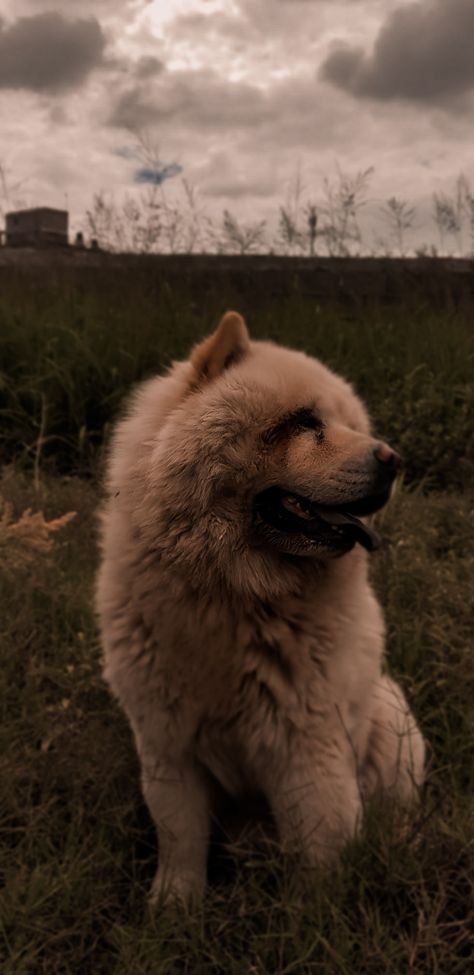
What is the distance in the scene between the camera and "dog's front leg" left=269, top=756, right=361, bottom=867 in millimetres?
2301

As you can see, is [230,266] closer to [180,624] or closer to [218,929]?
[180,624]

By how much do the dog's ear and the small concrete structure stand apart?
726 cm

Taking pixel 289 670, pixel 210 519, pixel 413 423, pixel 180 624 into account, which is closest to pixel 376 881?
pixel 289 670

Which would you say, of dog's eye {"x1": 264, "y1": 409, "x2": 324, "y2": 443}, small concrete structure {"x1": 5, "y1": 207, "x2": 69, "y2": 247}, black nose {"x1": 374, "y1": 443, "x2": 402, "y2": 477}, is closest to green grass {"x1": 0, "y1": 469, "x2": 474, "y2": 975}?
black nose {"x1": 374, "y1": 443, "x2": 402, "y2": 477}

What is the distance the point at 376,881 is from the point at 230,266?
19.9ft

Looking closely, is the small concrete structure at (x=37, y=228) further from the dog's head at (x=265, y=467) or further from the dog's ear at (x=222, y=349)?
the dog's head at (x=265, y=467)

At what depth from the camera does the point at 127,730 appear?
3.05 metres

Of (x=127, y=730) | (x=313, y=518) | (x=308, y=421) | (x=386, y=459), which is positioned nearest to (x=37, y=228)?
(x=127, y=730)

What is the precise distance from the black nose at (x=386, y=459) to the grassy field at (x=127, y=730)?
971 millimetres

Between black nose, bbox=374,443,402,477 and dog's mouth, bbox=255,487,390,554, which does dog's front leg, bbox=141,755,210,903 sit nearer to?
dog's mouth, bbox=255,487,390,554

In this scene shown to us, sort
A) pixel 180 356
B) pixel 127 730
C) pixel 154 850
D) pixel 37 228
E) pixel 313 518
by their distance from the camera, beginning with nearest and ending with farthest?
pixel 313 518, pixel 154 850, pixel 127 730, pixel 180 356, pixel 37 228

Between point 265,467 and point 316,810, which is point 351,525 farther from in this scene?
point 316,810

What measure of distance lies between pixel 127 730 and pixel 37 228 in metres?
7.31

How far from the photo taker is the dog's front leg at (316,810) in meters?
2.30
